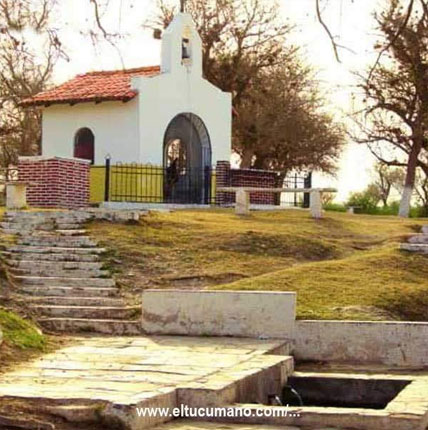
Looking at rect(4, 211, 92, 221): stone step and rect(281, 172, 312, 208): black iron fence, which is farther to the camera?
rect(281, 172, 312, 208): black iron fence

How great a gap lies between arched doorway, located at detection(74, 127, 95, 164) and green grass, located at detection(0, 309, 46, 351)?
58.4 feet

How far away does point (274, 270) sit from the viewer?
15.9 m

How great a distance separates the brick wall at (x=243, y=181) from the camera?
28.9 metres

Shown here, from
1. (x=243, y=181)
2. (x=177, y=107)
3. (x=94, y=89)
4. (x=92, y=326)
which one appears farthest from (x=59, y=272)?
(x=94, y=89)

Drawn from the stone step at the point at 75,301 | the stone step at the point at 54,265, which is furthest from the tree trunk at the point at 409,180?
the stone step at the point at 75,301

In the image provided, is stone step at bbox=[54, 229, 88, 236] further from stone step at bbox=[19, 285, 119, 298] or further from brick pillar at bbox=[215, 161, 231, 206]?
brick pillar at bbox=[215, 161, 231, 206]

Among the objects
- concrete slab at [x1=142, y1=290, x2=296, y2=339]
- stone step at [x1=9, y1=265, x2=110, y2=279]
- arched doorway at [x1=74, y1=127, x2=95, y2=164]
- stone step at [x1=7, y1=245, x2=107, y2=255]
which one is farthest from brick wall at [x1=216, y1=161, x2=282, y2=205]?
concrete slab at [x1=142, y1=290, x2=296, y2=339]

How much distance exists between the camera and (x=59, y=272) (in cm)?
1521

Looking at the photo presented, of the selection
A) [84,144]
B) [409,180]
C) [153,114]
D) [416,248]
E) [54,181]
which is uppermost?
[153,114]

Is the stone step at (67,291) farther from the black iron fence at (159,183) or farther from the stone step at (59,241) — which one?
the black iron fence at (159,183)

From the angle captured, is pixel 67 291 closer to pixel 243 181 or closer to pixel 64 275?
pixel 64 275

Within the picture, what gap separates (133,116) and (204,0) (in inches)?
466

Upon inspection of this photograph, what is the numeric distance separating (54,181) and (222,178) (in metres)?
7.15

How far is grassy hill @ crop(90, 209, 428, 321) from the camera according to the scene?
44.6 ft
